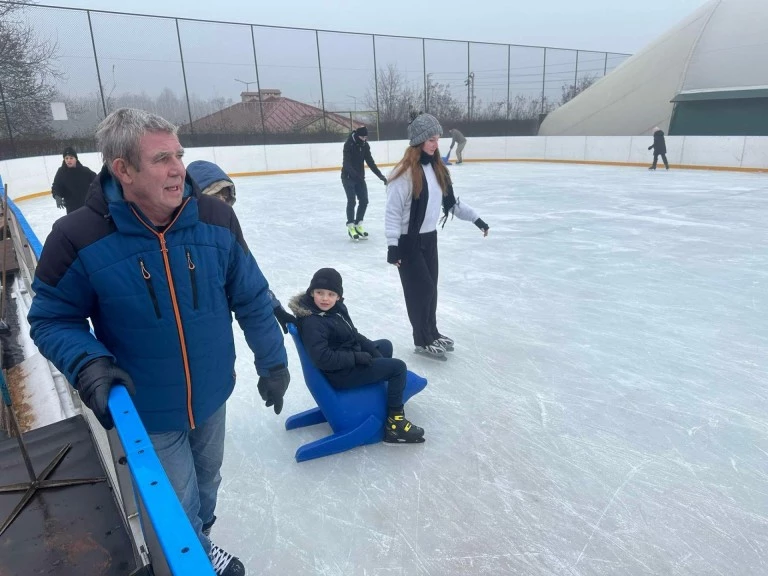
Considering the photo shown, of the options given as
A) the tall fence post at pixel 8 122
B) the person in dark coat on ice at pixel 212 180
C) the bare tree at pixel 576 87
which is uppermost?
the bare tree at pixel 576 87

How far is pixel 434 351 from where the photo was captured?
300cm

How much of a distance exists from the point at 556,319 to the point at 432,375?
1.22 meters

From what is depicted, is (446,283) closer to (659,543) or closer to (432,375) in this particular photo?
(432,375)

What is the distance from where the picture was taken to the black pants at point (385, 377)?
211 centimetres

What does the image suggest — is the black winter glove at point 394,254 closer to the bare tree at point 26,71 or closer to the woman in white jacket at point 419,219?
the woman in white jacket at point 419,219

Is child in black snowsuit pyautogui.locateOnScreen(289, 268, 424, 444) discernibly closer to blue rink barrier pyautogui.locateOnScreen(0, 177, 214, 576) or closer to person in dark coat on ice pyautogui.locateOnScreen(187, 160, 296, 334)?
person in dark coat on ice pyautogui.locateOnScreen(187, 160, 296, 334)

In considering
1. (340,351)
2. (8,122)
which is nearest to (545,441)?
(340,351)

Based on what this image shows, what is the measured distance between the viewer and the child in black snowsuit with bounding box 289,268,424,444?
6.57ft

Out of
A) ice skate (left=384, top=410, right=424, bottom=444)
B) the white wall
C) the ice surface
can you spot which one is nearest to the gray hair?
the ice surface

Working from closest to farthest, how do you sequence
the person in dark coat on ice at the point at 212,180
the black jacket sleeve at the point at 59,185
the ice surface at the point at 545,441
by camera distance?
the ice surface at the point at 545,441, the person in dark coat on ice at the point at 212,180, the black jacket sleeve at the point at 59,185

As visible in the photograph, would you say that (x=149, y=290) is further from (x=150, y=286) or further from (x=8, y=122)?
(x=8, y=122)

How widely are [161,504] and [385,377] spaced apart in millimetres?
1478

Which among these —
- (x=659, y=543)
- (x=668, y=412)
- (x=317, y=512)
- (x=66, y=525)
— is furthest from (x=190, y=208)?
(x=668, y=412)

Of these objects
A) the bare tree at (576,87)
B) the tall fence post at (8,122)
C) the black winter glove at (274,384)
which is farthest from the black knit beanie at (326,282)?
the bare tree at (576,87)
